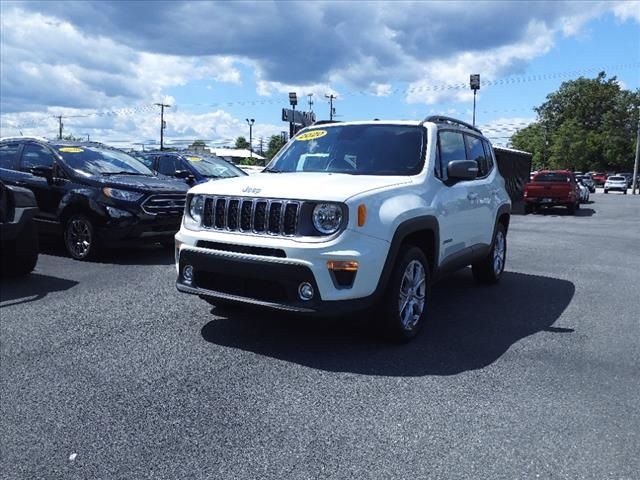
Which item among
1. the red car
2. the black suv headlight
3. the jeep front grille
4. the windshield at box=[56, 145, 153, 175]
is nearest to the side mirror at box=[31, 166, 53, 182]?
the windshield at box=[56, 145, 153, 175]

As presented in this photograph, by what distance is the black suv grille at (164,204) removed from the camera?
8.29 metres

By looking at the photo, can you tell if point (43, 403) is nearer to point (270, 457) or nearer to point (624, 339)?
point (270, 457)

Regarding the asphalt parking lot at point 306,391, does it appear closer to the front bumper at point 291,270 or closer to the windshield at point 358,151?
the front bumper at point 291,270

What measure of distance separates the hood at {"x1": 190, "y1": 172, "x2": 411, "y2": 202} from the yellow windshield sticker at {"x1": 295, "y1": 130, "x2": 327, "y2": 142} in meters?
0.87

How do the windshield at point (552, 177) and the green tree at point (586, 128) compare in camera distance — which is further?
the green tree at point (586, 128)

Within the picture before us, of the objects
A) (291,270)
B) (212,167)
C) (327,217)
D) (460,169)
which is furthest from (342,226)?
(212,167)

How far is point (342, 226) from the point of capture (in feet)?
13.4

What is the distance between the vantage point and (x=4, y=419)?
329 centimetres

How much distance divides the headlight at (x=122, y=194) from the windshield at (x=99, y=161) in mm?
673

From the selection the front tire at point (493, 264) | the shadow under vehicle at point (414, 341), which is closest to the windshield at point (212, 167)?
the front tire at point (493, 264)

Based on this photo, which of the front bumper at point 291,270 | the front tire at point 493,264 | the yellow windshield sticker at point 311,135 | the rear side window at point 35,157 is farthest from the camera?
the rear side window at point 35,157

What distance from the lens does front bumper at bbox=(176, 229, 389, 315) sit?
405 cm

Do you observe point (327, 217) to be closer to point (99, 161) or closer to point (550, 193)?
point (99, 161)

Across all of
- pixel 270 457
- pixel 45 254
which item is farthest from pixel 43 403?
pixel 45 254
